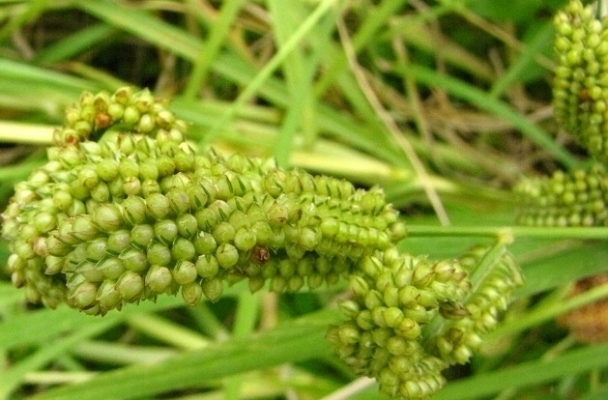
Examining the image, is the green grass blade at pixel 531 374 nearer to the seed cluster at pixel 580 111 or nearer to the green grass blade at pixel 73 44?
the seed cluster at pixel 580 111

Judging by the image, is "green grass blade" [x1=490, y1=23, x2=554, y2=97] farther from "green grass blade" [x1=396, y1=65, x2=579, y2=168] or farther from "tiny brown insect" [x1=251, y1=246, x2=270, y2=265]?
"tiny brown insect" [x1=251, y1=246, x2=270, y2=265]

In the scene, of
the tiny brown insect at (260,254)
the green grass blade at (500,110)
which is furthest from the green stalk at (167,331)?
the tiny brown insect at (260,254)

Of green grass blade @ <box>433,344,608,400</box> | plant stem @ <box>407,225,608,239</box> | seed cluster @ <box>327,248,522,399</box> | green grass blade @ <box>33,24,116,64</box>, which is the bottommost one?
green grass blade @ <box>433,344,608,400</box>

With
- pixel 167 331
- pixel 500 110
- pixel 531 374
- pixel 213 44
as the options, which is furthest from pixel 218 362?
pixel 500 110

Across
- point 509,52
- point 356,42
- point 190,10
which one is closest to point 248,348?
point 356,42

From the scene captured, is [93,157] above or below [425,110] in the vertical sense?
below

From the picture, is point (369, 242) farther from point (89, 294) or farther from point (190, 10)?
point (190, 10)

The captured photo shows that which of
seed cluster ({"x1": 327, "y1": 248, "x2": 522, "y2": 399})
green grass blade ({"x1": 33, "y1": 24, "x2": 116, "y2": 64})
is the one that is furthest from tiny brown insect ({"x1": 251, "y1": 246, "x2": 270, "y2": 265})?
green grass blade ({"x1": 33, "y1": 24, "x2": 116, "y2": 64})
